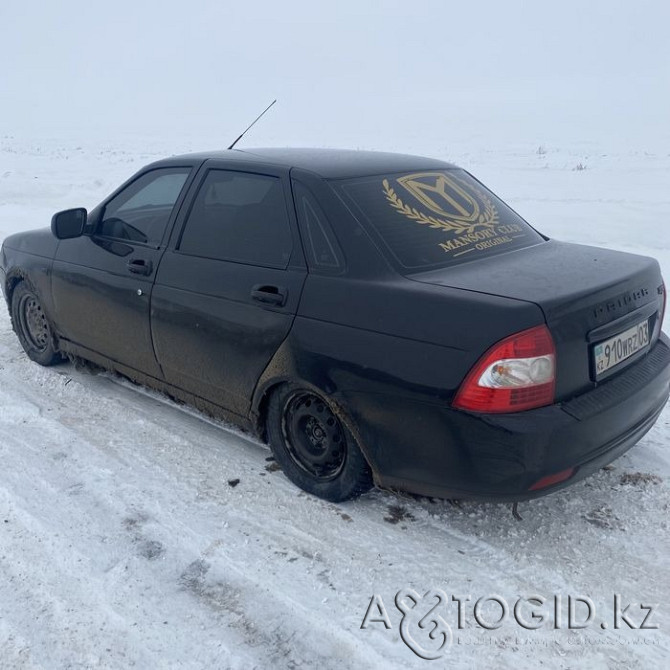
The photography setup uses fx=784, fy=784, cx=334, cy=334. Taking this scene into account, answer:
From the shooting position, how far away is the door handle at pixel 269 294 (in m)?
3.65

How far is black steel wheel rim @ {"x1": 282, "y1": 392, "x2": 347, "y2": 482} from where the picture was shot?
11.9ft

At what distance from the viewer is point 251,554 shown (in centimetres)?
335

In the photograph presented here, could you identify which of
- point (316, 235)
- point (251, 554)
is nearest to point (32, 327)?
point (316, 235)

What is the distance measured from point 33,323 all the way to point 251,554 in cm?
298

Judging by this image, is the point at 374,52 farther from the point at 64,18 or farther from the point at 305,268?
the point at 305,268

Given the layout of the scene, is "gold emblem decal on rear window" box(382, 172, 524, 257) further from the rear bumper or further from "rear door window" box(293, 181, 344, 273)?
the rear bumper

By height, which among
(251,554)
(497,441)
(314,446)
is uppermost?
(497,441)

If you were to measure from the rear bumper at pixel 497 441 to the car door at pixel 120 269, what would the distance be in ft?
5.35

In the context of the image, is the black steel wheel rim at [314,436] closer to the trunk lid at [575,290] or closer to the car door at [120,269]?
the trunk lid at [575,290]

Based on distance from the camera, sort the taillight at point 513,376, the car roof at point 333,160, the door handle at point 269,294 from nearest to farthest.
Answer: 1. the taillight at point 513,376
2. the door handle at point 269,294
3. the car roof at point 333,160

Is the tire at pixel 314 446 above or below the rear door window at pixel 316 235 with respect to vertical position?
below

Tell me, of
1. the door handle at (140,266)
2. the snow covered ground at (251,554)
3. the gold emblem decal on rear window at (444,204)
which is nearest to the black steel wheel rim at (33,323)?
the snow covered ground at (251,554)

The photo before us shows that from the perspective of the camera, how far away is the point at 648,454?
4152 mm

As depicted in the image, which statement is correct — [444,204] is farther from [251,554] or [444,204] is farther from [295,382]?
[251,554]
